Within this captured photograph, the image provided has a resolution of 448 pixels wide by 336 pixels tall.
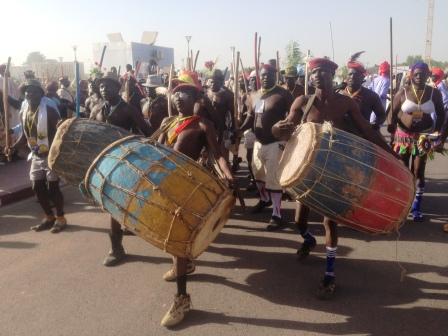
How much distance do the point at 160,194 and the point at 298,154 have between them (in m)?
1.06

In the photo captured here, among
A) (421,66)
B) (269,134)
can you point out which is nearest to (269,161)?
(269,134)

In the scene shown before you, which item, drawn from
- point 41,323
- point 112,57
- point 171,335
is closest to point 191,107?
point 171,335

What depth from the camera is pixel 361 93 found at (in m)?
5.21

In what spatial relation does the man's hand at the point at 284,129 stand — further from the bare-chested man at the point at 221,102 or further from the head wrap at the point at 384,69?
the head wrap at the point at 384,69

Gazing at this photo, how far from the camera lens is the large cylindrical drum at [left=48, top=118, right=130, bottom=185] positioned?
3.59 meters

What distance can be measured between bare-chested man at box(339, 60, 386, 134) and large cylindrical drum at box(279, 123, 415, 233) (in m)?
2.27

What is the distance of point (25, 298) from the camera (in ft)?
11.7

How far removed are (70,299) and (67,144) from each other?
4.47 ft

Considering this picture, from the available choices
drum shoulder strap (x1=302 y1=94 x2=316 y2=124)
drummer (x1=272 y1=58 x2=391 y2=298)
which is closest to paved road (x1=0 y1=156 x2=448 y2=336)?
drummer (x1=272 y1=58 x2=391 y2=298)

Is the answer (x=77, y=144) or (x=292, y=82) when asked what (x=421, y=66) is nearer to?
(x=292, y=82)

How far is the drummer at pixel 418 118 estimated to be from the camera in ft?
16.5

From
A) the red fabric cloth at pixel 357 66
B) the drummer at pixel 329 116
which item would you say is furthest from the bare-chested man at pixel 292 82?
the drummer at pixel 329 116

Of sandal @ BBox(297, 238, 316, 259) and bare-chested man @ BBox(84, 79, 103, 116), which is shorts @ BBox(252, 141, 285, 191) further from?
bare-chested man @ BBox(84, 79, 103, 116)

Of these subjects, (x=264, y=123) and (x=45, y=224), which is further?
(x=45, y=224)
